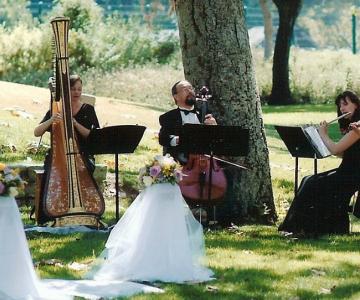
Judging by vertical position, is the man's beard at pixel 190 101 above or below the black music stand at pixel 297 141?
above

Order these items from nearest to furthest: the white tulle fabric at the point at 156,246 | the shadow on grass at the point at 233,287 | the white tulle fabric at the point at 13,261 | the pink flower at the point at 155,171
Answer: the white tulle fabric at the point at 13,261 → the shadow on grass at the point at 233,287 → the white tulle fabric at the point at 156,246 → the pink flower at the point at 155,171

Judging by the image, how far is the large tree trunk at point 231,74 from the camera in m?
11.8

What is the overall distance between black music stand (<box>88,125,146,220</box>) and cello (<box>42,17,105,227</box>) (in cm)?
27

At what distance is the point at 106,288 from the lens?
834 cm

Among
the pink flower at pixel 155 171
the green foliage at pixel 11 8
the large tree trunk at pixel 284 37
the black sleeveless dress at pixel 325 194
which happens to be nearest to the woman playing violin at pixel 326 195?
the black sleeveless dress at pixel 325 194

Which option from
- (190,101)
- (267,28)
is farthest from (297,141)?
(267,28)

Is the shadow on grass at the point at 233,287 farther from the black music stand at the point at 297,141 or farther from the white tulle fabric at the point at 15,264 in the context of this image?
the black music stand at the point at 297,141

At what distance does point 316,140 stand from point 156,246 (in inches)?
102

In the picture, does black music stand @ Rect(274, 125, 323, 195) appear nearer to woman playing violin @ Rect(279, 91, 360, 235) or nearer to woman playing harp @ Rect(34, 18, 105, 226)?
woman playing violin @ Rect(279, 91, 360, 235)

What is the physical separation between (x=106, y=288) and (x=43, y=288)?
1.89 feet

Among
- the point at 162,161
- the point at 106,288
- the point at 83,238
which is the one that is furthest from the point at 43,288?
the point at 83,238

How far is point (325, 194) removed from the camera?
1101 centimetres

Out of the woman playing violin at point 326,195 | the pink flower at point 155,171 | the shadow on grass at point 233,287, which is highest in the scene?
the pink flower at point 155,171

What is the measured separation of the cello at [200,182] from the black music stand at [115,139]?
0.73m
